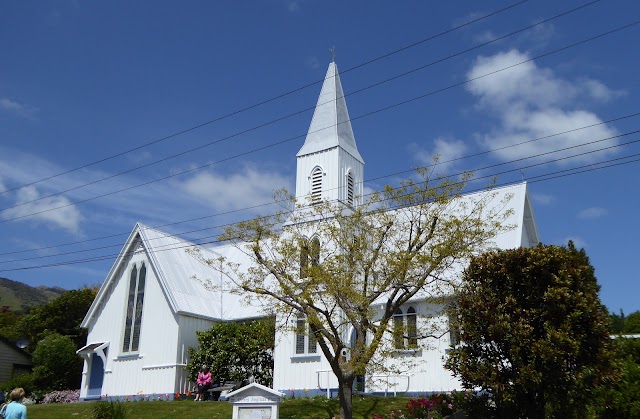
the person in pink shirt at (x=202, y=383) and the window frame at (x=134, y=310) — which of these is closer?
the person in pink shirt at (x=202, y=383)

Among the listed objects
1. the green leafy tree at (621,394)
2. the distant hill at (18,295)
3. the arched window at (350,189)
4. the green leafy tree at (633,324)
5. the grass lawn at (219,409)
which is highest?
the distant hill at (18,295)

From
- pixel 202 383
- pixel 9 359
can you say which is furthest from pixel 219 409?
pixel 9 359

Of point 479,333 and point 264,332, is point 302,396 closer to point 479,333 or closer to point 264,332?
point 264,332

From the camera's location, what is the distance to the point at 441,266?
66.6ft

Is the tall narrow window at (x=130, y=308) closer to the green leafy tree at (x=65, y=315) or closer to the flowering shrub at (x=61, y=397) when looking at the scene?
the flowering shrub at (x=61, y=397)

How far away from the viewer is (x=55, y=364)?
3497 centimetres

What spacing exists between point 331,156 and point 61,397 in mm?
19632

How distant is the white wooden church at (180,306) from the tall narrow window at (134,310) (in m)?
0.06

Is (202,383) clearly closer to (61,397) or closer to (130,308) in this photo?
(130,308)

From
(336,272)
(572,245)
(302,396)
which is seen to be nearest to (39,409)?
(302,396)

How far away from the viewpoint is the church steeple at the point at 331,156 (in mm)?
32500

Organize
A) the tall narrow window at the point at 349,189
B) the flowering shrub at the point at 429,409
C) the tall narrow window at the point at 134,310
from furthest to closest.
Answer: the tall narrow window at the point at 134,310, the tall narrow window at the point at 349,189, the flowering shrub at the point at 429,409

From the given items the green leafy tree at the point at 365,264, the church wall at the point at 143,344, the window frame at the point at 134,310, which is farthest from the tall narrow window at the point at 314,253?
the window frame at the point at 134,310

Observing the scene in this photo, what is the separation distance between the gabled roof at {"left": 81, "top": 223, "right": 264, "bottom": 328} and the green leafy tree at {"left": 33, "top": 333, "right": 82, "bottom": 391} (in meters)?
1.92
